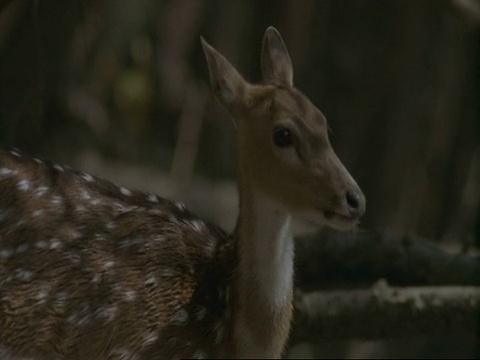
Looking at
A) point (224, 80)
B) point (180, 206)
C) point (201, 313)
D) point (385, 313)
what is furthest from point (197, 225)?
point (385, 313)

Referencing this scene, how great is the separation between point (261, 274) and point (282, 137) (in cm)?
28

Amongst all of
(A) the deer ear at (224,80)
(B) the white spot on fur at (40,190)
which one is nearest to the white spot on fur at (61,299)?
(B) the white spot on fur at (40,190)

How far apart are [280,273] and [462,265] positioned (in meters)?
0.97

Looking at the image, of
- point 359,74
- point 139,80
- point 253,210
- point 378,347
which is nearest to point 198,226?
point 253,210

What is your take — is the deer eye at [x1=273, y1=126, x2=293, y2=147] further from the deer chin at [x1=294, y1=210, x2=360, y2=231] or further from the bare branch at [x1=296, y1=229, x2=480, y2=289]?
the bare branch at [x1=296, y1=229, x2=480, y2=289]

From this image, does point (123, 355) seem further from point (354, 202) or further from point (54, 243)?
point (354, 202)

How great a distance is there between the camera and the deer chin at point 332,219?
7.75 ft

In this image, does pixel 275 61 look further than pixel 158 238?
No

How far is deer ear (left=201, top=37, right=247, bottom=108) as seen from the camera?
237cm

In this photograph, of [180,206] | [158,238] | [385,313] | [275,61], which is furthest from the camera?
[385,313]

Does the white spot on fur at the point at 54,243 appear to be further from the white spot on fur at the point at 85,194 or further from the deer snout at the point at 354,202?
the deer snout at the point at 354,202

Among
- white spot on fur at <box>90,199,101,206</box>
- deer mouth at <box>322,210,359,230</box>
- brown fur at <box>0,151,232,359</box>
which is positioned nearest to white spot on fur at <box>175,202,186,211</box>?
brown fur at <box>0,151,232,359</box>

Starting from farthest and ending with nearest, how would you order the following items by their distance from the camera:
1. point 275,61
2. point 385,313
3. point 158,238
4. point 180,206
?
1. point 385,313
2. point 180,206
3. point 158,238
4. point 275,61

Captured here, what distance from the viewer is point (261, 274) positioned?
2.54 metres
